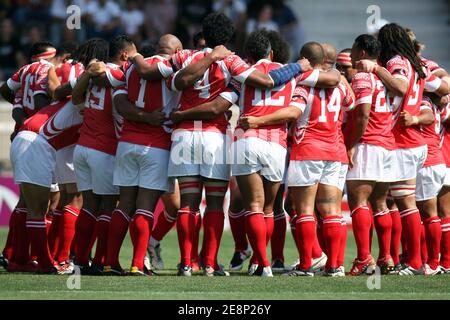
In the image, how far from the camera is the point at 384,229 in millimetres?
10953

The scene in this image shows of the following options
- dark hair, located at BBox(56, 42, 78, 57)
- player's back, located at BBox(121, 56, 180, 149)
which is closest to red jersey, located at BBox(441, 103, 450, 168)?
player's back, located at BBox(121, 56, 180, 149)

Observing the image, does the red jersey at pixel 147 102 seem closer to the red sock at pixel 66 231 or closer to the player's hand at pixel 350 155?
the red sock at pixel 66 231

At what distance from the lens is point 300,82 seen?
34.6ft

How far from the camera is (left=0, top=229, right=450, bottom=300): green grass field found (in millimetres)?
8867

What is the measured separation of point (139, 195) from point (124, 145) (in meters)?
0.52

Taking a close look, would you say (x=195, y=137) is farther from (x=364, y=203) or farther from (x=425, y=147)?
(x=425, y=147)

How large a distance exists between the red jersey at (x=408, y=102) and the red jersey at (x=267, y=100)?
3.41ft

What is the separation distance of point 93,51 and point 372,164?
3.15 meters

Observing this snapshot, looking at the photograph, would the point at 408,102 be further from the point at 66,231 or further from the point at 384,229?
the point at 66,231

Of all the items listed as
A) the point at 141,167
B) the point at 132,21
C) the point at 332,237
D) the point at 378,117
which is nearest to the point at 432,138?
the point at 378,117

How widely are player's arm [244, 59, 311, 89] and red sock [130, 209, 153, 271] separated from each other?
5.29 feet

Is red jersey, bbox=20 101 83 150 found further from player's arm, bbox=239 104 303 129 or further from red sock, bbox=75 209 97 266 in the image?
player's arm, bbox=239 104 303 129
